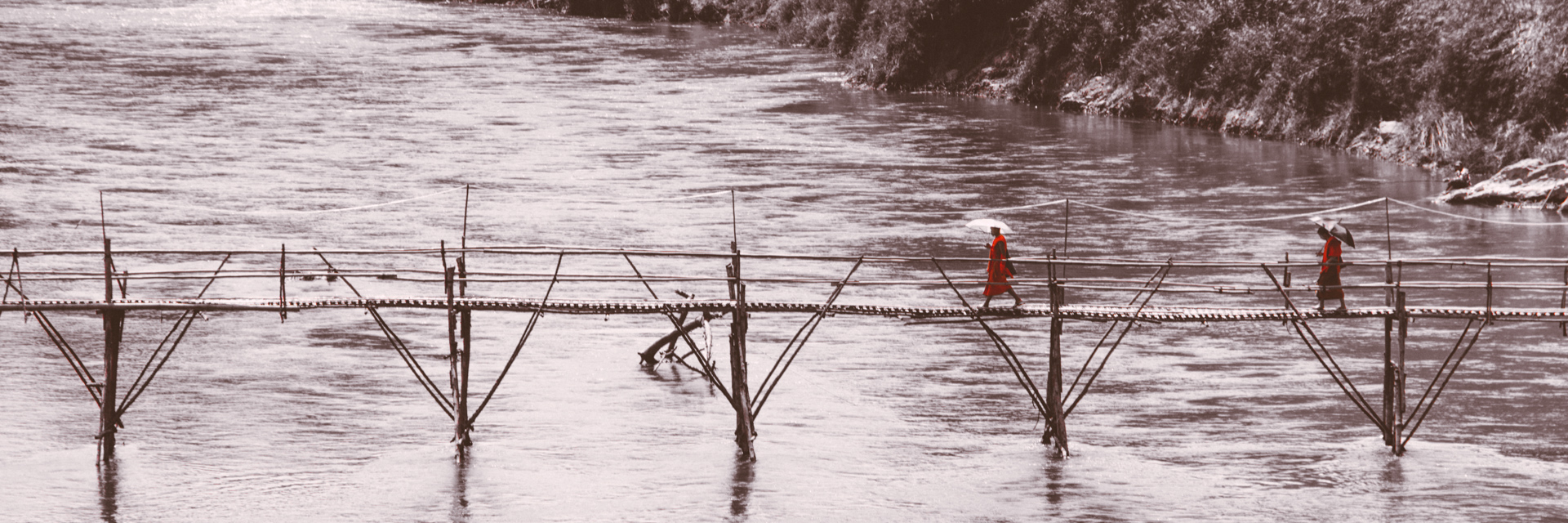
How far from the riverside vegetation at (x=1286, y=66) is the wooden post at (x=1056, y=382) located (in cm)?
2859

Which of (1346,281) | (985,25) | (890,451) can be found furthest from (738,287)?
(985,25)

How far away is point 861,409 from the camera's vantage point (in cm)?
3694

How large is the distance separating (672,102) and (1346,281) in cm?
3829

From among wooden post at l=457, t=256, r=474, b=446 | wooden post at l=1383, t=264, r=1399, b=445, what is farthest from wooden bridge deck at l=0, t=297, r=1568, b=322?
wooden post at l=457, t=256, r=474, b=446

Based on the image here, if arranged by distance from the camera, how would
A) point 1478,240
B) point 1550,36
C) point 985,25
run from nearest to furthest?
point 1478,240, point 1550,36, point 985,25

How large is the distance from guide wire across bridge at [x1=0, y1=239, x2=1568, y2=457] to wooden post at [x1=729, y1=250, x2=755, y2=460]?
0.05 metres

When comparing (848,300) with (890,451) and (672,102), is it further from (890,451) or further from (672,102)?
(672,102)

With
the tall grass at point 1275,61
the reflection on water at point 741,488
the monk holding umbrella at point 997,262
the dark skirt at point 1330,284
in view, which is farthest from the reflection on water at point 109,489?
the tall grass at point 1275,61

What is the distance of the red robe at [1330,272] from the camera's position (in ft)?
101

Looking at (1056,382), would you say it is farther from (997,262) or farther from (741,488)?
(741,488)

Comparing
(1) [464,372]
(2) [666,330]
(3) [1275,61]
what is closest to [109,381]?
(1) [464,372]

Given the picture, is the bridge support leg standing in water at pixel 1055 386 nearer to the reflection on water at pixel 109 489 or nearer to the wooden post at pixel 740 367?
the wooden post at pixel 740 367

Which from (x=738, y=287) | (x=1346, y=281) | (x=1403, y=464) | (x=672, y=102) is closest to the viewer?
(x=738, y=287)

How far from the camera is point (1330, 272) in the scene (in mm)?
31219
